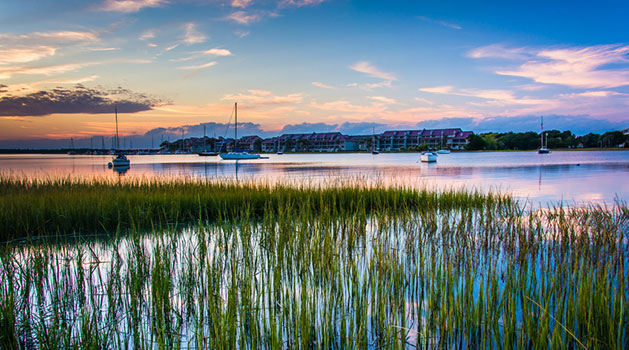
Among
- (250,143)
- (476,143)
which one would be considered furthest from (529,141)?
(250,143)

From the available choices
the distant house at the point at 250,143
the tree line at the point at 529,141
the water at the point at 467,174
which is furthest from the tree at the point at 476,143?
the distant house at the point at 250,143

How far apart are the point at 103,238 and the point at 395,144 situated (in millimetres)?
143521

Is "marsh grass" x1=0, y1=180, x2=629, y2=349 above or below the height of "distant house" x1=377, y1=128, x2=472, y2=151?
below

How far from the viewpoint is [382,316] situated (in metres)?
3.83

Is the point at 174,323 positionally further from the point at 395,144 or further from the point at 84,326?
the point at 395,144

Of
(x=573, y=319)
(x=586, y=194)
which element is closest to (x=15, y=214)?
(x=573, y=319)

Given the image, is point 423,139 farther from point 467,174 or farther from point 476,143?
point 467,174

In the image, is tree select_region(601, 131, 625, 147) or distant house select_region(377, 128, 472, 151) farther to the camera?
tree select_region(601, 131, 625, 147)

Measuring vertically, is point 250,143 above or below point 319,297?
above

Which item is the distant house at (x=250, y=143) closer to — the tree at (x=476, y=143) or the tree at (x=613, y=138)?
the tree at (x=476, y=143)

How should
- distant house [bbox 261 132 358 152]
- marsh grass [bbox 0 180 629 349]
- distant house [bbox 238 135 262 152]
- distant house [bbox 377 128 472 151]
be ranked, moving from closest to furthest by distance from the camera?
marsh grass [bbox 0 180 629 349] → distant house [bbox 377 128 472 151] → distant house [bbox 261 132 358 152] → distant house [bbox 238 135 262 152]

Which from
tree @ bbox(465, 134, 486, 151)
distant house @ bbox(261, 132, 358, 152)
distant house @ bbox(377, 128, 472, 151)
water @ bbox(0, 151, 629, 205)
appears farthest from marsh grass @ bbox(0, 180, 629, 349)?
distant house @ bbox(261, 132, 358, 152)

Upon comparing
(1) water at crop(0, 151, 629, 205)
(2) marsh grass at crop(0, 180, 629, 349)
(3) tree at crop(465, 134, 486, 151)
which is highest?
(3) tree at crop(465, 134, 486, 151)

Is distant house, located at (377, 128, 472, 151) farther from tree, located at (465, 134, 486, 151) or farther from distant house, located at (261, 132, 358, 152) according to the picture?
distant house, located at (261, 132, 358, 152)
